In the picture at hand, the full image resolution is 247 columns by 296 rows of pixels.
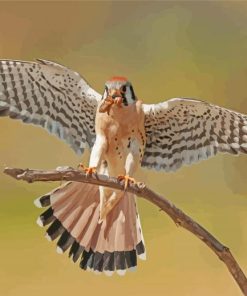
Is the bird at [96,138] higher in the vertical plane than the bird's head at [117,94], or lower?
lower

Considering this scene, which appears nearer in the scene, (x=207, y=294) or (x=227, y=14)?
(x=207, y=294)

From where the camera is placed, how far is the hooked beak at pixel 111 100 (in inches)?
70.0

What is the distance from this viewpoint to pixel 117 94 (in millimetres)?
1779

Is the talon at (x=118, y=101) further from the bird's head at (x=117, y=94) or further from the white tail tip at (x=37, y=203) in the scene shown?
the white tail tip at (x=37, y=203)

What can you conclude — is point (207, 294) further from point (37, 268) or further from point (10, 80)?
point (10, 80)

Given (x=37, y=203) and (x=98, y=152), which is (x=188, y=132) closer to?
(x=98, y=152)

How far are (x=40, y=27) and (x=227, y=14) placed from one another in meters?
0.70

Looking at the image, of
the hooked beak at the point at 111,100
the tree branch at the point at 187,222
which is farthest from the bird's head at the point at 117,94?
the tree branch at the point at 187,222

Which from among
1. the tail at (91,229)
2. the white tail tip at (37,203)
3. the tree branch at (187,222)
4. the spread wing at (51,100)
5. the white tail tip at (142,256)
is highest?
the spread wing at (51,100)

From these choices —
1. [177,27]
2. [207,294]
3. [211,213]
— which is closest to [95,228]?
[207,294]

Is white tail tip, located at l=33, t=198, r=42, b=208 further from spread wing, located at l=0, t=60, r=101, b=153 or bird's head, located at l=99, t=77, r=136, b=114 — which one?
bird's head, located at l=99, t=77, r=136, b=114

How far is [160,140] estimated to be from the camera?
1968 millimetres

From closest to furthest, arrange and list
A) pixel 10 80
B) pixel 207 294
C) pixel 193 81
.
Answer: pixel 10 80 < pixel 207 294 < pixel 193 81

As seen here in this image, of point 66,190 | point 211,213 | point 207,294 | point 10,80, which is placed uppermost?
point 10,80
